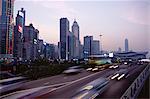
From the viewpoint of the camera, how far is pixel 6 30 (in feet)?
101

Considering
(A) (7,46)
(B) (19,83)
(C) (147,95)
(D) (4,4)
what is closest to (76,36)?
(B) (19,83)

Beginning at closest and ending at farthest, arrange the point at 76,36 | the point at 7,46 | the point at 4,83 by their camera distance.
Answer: the point at 4,83
the point at 76,36
the point at 7,46

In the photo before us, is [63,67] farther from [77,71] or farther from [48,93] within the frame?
[48,93]

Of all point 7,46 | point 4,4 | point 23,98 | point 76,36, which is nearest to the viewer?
point 23,98

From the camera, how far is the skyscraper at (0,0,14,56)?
90.0 feet

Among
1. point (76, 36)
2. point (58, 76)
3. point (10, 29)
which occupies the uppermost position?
point (10, 29)

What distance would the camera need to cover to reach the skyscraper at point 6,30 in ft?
90.0

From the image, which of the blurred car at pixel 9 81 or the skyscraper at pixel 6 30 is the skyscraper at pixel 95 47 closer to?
the blurred car at pixel 9 81

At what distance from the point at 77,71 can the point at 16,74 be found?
18.6 ft

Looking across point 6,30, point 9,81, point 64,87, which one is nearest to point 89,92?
point 64,87

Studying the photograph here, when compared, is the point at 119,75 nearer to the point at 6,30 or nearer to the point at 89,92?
the point at 89,92

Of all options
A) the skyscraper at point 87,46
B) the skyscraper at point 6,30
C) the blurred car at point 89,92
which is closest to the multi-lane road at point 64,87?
the blurred car at point 89,92

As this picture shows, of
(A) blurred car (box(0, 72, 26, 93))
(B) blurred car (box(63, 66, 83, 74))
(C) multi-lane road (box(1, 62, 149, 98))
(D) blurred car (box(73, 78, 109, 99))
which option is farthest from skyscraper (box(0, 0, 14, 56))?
(D) blurred car (box(73, 78, 109, 99))

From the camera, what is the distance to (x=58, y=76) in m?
16.1
